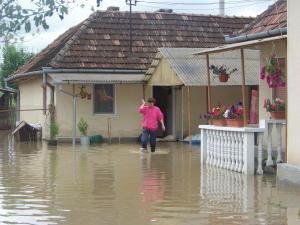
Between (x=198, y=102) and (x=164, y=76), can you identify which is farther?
(x=198, y=102)

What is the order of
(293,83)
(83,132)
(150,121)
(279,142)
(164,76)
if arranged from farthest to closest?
(83,132), (164,76), (150,121), (279,142), (293,83)

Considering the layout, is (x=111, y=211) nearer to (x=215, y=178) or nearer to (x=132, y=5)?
(x=215, y=178)

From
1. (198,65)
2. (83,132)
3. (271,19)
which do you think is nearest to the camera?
(271,19)

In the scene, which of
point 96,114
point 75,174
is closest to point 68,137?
point 96,114

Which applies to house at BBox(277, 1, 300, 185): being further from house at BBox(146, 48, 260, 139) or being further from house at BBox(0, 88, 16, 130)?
house at BBox(0, 88, 16, 130)

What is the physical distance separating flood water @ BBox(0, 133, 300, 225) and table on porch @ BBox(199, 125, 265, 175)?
276 millimetres

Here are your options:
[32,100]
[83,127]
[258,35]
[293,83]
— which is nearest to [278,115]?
[293,83]

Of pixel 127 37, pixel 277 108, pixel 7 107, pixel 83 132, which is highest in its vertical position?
pixel 127 37

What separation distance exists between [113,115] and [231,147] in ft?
36.7

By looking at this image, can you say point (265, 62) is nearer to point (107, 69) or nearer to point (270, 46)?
point (270, 46)

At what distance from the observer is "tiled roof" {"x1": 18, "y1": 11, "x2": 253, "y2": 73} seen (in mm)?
23359

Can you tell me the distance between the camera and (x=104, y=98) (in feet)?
78.4

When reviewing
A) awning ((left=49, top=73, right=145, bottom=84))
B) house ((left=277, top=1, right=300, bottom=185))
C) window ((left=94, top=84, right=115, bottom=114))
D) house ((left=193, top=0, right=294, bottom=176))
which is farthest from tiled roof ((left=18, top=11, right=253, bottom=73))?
house ((left=277, top=1, right=300, bottom=185))

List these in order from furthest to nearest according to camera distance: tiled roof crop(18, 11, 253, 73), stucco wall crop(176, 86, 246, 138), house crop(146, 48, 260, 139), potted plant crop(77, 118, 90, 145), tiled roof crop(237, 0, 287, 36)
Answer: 1. stucco wall crop(176, 86, 246, 138)
2. tiled roof crop(18, 11, 253, 73)
3. potted plant crop(77, 118, 90, 145)
4. house crop(146, 48, 260, 139)
5. tiled roof crop(237, 0, 287, 36)
